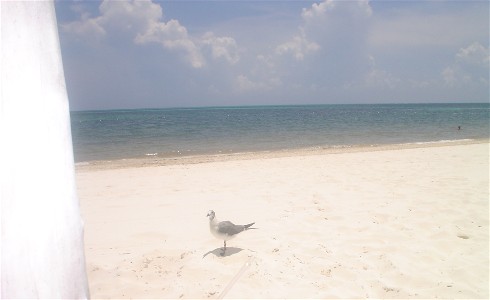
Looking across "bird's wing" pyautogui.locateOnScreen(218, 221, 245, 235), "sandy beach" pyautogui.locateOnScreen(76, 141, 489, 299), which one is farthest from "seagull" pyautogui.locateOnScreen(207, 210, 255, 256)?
"sandy beach" pyautogui.locateOnScreen(76, 141, 489, 299)

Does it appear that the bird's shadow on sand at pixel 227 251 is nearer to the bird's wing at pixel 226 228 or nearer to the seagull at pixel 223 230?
the seagull at pixel 223 230

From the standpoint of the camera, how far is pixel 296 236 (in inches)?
196

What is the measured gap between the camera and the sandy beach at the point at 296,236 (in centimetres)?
366

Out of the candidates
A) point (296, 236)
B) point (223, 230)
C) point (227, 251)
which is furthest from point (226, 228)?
point (296, 236)

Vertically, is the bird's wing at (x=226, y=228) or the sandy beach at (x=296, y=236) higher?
the bird's wing at (x=226, y=228)

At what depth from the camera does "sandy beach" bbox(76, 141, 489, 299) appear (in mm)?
3662

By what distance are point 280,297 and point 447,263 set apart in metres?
2.13

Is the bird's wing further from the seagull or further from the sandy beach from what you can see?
the sandy beach

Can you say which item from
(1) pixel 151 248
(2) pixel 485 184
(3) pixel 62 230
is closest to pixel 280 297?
(1) pixel 151 248

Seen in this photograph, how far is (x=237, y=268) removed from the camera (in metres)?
4.00

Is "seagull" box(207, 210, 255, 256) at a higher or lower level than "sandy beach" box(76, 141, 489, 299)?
higher

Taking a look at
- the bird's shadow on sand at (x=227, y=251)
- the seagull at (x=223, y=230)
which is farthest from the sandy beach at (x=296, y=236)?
the seagull at (x=223, y=230)

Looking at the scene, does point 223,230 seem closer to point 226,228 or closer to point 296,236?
point 226,228

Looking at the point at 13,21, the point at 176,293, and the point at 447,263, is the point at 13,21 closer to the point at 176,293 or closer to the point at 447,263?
the point at 176,293
